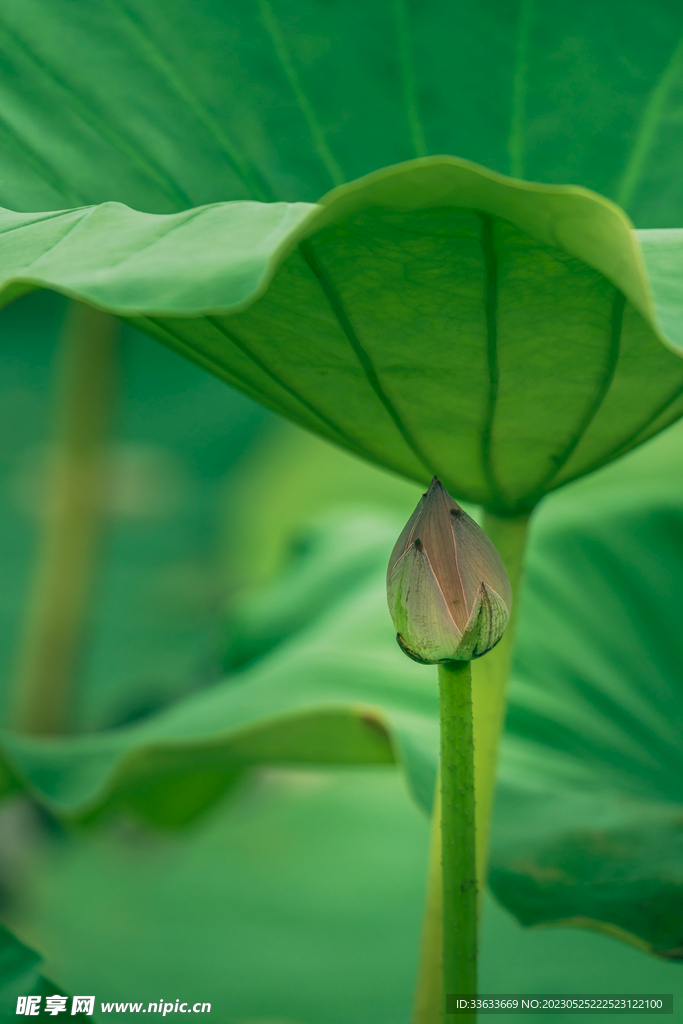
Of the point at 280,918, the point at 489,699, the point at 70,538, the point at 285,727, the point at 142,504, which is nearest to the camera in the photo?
the point at 489,699

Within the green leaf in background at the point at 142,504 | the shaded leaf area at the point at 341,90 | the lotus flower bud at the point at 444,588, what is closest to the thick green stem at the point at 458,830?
the lotus flower bud at the point at 444,588

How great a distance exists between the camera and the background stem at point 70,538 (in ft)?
3.64

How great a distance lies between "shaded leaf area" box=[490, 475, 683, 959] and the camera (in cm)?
58

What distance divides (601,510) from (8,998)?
685mm

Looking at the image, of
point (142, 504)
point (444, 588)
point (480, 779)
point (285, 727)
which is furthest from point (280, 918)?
point (142, 504)

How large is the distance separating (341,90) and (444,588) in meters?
0.39

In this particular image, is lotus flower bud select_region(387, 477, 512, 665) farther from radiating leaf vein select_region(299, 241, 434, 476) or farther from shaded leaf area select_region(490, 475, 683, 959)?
shaded leaf area select_region(490, 475, 683, 959)

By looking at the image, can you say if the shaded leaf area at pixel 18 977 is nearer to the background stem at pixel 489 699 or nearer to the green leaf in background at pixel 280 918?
Answer: the green leaf in background at pixel 280 918

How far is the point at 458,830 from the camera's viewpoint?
37cm

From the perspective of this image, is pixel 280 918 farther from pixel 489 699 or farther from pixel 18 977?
pixel 489 699

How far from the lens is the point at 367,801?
104cm

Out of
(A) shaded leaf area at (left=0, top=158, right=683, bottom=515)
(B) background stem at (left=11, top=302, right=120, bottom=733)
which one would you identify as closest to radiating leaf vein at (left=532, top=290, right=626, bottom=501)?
(A) shaded leaf area at (left=0, top=158, right=683, bottom=515)

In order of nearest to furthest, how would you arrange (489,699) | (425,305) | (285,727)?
(425,305), (489,699), (285,727)

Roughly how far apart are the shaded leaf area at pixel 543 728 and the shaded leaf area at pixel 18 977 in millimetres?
220
